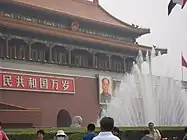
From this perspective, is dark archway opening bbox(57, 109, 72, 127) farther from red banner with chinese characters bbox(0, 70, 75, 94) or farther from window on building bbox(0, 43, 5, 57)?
window on building bbox(0, 43, 5, 57)

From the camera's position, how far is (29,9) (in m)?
20.8

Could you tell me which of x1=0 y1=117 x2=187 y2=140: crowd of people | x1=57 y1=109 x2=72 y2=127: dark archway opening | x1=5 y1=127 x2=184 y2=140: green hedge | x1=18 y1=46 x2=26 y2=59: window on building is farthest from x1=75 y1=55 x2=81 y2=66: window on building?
x1=0 y1=117 x2=187 y2=140: crowd of people

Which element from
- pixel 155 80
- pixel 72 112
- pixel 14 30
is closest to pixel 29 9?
pixel 14 30

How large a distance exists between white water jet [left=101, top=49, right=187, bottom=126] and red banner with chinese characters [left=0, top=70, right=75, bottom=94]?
241cm

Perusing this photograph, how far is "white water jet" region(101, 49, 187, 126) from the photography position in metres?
19.2

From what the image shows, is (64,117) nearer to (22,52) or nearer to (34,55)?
(34,55)

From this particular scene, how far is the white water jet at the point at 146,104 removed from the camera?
63.1ft

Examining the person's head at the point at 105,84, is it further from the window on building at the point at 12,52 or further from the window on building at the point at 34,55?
the window on building at the point at 12,52

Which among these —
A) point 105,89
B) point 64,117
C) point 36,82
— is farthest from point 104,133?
point 105,89

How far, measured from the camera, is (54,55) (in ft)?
69.9

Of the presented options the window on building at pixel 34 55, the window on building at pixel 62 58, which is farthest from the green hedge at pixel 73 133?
Answer: the window on building at pixel 62 58

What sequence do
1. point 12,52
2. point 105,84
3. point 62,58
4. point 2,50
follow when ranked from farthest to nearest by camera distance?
point 105,84
point 62,58
point 12,52
point 2,50

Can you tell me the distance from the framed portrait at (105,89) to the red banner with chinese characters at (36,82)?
1.82m

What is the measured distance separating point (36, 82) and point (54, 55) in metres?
2.47
